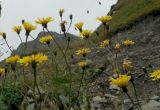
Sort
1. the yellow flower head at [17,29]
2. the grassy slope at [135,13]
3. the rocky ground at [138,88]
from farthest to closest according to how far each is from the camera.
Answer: the grassy slope at [135,13] → the rocky ground at [138,88] → the yellow flower head at [17,29]

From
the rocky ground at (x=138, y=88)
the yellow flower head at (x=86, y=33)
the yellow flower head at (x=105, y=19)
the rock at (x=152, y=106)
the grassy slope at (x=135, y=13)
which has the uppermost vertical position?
the grassy slope at (x=135, y=13)

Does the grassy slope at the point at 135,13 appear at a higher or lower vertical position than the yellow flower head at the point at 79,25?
higher


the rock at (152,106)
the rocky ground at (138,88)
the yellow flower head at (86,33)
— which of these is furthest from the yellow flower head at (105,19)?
the rock at (152,106)

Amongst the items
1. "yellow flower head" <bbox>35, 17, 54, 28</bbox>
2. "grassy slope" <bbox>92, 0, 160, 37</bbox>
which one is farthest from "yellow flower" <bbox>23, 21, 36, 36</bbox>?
"grassy slope" <bbox>92, 0, 160, 37</bbox>

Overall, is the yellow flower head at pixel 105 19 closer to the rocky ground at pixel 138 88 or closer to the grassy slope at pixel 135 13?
the rocky ground at pixel 138 88

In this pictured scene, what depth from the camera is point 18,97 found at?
735cm

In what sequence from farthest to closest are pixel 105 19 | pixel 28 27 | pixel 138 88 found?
pixel 138 88 → pixel 105 19 → pixel 28 27

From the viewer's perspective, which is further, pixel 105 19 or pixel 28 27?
pixel 105 19

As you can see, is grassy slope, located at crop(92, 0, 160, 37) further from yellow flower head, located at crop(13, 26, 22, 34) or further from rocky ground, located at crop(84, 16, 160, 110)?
yellow flower head, located at crop(13, 26, 22, 34)

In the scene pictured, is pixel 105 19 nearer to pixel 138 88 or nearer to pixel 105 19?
pixel 105 19

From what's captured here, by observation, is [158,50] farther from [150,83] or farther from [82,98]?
[82,98]

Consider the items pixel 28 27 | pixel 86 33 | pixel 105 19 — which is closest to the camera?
pixel 28 27

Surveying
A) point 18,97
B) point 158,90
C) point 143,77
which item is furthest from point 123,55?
point 18,97

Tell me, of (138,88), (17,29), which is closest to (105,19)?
(17,29)
